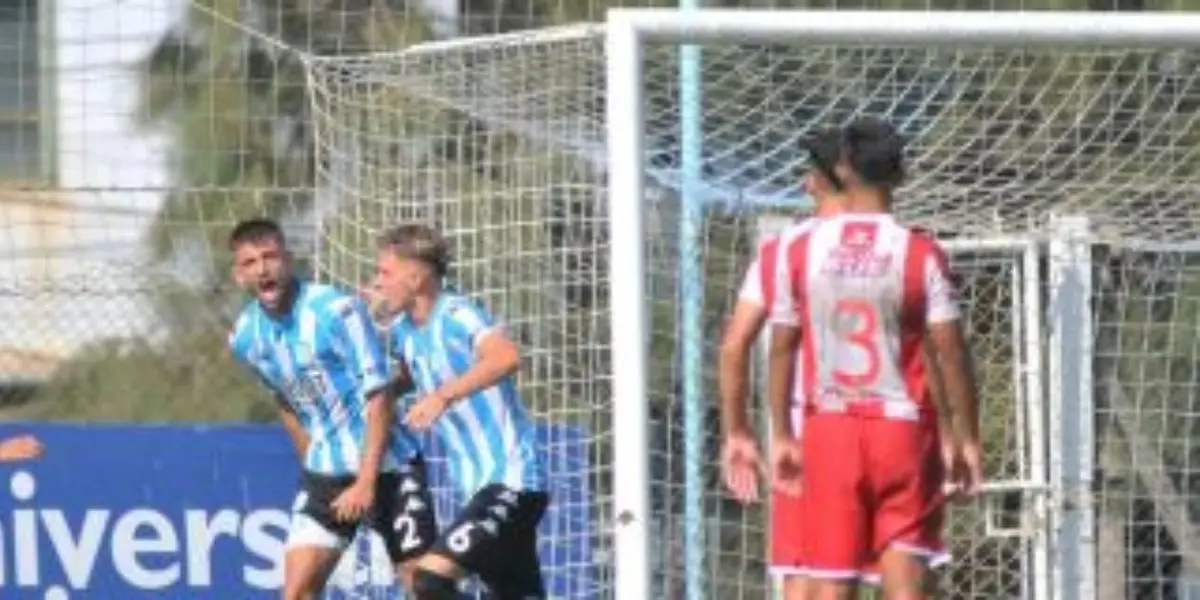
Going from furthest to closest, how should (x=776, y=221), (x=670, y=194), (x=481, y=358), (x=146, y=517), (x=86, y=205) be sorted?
(x=86, y=205), (x=146, y=517), (x=776, y=221), (x=670, y=194), (x=481, y=358)

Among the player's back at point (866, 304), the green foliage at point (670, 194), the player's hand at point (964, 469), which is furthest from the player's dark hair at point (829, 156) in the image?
the green foliage at point (670, 194)

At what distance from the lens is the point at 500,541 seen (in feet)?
40.5

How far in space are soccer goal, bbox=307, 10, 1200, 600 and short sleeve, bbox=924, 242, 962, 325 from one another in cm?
185

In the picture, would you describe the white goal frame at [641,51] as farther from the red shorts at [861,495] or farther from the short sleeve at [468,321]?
the red shorts at [861,495]

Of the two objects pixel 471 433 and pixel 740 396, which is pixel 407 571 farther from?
pixel 740 396

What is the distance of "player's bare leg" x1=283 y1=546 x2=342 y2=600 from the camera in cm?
1285

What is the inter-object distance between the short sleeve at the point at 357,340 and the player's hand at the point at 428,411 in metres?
0.68

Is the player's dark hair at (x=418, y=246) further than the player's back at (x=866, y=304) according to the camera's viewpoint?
Yes

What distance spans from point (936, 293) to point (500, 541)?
98.9 inches

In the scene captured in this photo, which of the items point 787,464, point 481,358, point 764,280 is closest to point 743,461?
point 787,464

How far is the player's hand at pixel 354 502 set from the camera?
41.4 feet

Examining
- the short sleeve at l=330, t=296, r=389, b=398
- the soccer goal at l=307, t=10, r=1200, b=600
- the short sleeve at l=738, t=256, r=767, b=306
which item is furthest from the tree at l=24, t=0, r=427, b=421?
the short sleeve at l=738, t=256, r=767, b=306

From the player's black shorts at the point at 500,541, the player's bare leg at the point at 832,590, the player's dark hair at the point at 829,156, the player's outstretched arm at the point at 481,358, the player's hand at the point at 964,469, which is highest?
the player's dark hair at the point at 829,156

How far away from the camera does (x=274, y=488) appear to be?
46.5 feet
